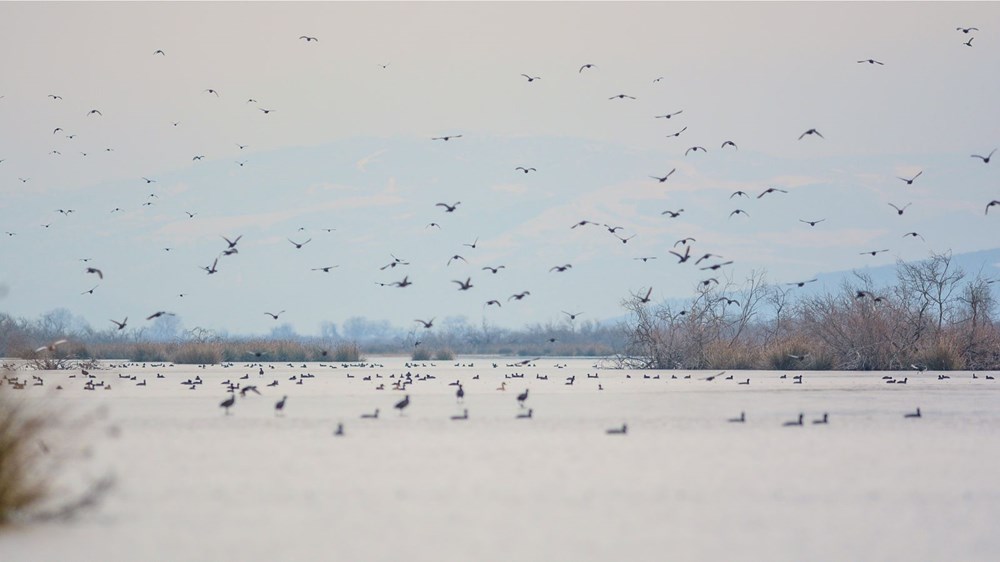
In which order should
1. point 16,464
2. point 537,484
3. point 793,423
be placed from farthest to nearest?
point 793,423, point 537,484, point 16,464

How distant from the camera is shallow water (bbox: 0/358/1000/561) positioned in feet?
41.8

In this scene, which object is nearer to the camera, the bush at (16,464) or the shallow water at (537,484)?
the shallow water at (537,484)

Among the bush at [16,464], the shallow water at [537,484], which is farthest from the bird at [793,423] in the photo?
the bush at [16,464]

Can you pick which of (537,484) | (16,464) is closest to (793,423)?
(537,484)

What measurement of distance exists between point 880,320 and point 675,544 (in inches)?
1362

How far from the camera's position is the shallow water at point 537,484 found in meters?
12.7

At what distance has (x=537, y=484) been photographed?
16.2 meters

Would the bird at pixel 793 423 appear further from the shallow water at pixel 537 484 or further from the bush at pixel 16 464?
the bush at pixel 16 464

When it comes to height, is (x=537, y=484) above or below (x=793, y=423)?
below

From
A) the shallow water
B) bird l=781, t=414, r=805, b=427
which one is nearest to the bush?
the shallow water

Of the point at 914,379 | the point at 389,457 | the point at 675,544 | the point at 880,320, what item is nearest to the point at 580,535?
the point at 675,544

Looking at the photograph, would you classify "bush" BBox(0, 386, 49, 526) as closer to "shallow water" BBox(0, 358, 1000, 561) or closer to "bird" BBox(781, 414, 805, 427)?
"shallow water" BBox(0, 358, 1000, 561)

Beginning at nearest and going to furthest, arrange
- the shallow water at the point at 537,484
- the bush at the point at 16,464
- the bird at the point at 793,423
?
1. the shallow water at the point at 537,484
2. the bush at the point at 16,464
3. the bird at the point at 793,423

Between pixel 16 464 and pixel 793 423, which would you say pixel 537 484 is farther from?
pixel 793 423
